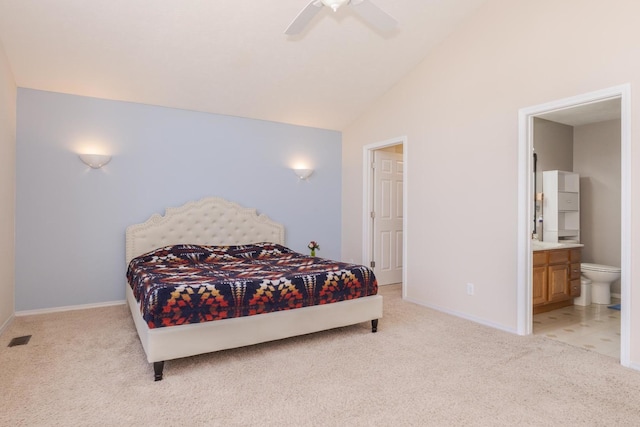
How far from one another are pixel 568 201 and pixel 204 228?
16.2ft

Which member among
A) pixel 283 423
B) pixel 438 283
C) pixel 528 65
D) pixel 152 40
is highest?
pixel 152 40

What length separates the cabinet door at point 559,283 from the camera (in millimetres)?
4352

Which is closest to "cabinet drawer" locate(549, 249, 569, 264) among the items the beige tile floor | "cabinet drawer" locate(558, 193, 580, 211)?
the beige tile floor

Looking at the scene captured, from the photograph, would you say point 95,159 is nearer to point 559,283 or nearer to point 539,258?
point 539,258

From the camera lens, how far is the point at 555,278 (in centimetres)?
439

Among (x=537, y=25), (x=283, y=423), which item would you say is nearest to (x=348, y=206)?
(x=537, y=25)

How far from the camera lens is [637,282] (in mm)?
2771

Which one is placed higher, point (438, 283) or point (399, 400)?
point (438, 283)

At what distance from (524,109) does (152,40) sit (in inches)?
144

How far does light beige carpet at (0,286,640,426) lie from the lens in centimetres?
214

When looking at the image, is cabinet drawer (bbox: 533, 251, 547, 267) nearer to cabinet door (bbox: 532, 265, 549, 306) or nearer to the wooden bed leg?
cabinet door (bbox: 532, 265, 549, 306)

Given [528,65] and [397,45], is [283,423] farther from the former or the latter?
[397,45]

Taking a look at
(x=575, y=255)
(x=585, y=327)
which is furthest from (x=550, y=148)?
(x=585, y=327)

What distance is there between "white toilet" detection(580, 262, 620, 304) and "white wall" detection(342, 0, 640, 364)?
6.26 feet
